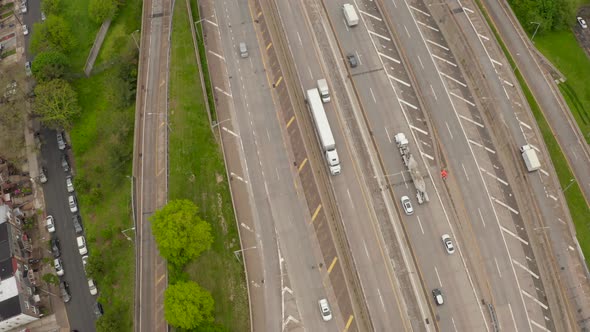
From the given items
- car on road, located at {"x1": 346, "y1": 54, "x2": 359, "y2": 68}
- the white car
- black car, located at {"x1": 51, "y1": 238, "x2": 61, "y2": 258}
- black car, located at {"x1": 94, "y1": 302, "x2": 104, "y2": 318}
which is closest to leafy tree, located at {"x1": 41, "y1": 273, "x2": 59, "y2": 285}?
black car, located at {"x1": 51, "y1": 238, "x2": 61, "y2": 258}

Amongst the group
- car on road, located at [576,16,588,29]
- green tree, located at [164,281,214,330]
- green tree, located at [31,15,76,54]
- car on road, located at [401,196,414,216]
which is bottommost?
green tree, located at [164,281,214,330]

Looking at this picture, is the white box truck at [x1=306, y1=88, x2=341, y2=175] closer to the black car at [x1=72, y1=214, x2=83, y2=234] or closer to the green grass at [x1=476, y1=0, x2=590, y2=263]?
the green grass at [x1=476, y1=0, x2=590, y2=263]

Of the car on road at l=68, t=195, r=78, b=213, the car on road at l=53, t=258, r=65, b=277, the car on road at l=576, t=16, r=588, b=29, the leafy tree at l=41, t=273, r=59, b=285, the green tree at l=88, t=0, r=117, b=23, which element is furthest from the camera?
the green tree at l=88, t=0, r=117, b=23

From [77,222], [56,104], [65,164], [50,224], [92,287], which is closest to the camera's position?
[92,287]

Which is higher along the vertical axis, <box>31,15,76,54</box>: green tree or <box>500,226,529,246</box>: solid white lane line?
<box>31,15,76,54</box>: green tree

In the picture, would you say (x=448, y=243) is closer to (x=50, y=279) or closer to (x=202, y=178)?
(x=202, y=178)

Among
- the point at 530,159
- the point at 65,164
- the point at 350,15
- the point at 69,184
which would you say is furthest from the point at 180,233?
the point at 530,159
